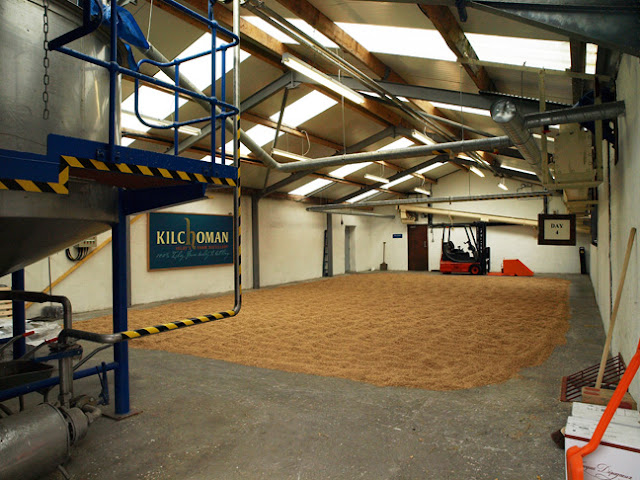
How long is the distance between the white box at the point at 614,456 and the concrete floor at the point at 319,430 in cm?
70

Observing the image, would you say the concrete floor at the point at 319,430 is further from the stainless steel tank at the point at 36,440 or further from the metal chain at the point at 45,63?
the metal chain at the point at 45,63

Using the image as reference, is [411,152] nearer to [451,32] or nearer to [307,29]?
[307,29]

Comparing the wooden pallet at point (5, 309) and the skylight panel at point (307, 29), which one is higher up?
the skylight panel at point (307, 29)

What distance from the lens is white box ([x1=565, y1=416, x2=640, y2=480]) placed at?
1938mm

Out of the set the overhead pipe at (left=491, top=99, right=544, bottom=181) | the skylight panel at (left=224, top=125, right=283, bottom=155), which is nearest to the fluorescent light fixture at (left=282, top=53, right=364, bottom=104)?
→ the overhead pipe at (left=491, top=99, right=544, bottom=181)

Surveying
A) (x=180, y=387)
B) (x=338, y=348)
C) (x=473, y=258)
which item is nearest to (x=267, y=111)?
(x=338, y=348)

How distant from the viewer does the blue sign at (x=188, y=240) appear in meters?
10.9

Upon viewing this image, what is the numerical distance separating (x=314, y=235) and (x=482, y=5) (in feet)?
48.7

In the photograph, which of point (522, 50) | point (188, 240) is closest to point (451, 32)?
point (522, 50)

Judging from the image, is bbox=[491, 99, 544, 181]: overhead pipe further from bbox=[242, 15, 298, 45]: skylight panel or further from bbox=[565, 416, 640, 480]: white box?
bbox=[242, 15, 298, 45]: skylight panel

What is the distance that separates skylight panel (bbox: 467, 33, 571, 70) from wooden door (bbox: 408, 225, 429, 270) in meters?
15.4

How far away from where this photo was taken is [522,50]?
207 inches

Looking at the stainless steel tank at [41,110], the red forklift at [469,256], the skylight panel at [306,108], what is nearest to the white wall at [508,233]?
the red forklift at [469,256]

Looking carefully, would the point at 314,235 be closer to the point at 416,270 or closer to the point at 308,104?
the point at 416,270
